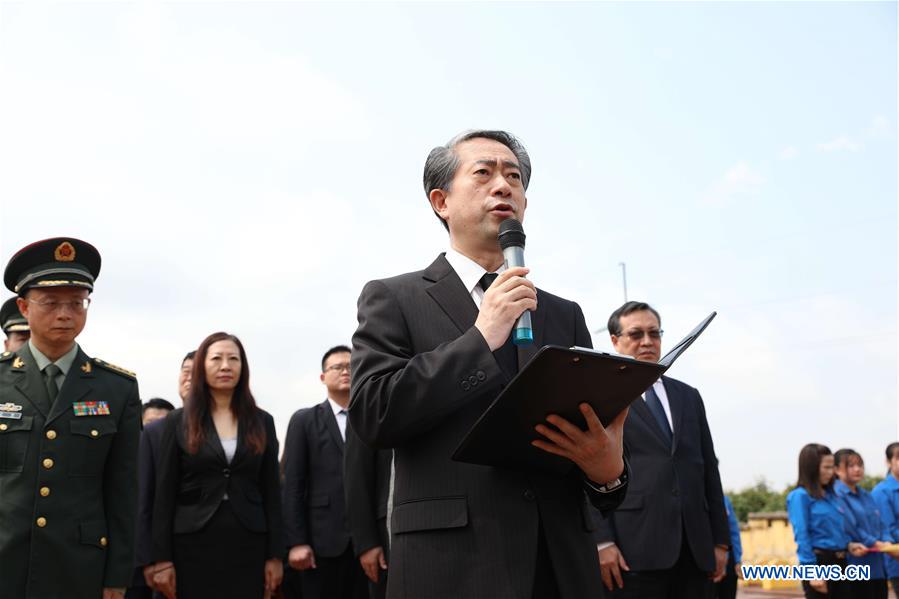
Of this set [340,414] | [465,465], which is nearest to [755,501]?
[340,414]

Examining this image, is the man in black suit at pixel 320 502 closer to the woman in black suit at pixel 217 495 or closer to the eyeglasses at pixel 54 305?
the woman in black suit at pixel 217 495

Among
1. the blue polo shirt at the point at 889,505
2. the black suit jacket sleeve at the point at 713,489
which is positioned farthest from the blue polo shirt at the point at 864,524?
the black suit jacket sleeve at the point at 713,489

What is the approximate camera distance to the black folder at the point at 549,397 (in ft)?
6.86

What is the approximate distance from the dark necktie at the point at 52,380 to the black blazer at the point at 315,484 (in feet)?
8.94

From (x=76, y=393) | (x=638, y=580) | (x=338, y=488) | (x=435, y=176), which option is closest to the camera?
(x=435, y=176)

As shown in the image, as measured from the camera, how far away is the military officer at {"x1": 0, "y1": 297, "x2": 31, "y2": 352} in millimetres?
6320

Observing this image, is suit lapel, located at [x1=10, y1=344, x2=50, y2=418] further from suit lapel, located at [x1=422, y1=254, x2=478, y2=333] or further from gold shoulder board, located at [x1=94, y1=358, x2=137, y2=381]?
suit lapel, located at [x1=422, y1=254, x2=478, y2=333]

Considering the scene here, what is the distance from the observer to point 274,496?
607 centimetres

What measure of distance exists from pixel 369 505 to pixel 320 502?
1.74 metres

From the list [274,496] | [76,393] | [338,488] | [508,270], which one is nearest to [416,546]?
[508,270]

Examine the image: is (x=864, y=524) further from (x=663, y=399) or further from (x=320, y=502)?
(x=320, y=502)

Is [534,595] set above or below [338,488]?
below

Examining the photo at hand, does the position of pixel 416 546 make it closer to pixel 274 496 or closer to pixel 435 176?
pixel 435 176

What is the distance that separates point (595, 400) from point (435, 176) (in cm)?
109
